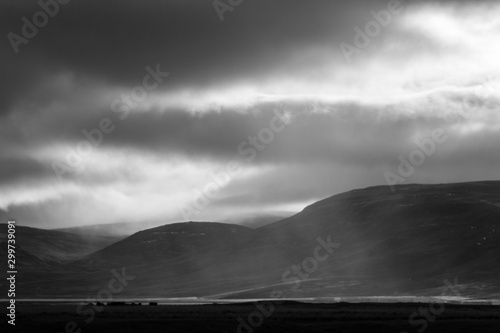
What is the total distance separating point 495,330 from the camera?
263ft

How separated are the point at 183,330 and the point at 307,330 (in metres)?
12.4

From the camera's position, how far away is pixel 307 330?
79188mm

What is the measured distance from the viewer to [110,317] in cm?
9238

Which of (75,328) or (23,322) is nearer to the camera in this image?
(75,328)

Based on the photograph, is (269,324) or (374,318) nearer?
(269,324)

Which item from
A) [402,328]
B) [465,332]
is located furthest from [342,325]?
[465,332]

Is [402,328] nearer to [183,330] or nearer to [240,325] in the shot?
[240,325]

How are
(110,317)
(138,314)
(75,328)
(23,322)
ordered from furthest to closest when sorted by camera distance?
(138,314) < (110,317) < (23,322) < (75,328)

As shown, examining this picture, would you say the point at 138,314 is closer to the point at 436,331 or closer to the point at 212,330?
the point at 212,330

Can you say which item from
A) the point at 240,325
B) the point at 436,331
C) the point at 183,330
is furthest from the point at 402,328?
the point at 183,330

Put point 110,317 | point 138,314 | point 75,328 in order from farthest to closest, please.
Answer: point 138,314, point 110,317, point 75,328

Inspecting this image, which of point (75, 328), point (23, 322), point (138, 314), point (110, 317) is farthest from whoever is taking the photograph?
point (138, 314)

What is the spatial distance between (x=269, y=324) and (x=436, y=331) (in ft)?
56.0

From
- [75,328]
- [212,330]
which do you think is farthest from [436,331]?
[75,328]
